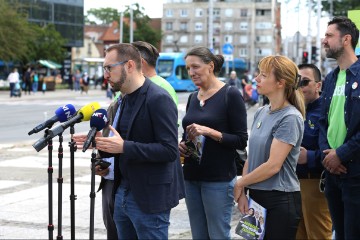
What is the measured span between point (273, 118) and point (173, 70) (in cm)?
5255

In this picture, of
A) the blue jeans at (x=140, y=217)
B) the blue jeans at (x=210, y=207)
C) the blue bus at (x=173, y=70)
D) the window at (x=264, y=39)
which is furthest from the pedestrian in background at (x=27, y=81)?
the window at (x=264, y=39)

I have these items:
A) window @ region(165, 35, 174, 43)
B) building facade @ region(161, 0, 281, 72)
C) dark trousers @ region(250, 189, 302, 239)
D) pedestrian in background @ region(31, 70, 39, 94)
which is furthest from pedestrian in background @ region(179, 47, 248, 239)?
window @ region(165, 35, 174, 43)

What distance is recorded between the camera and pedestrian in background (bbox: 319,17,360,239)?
496cm

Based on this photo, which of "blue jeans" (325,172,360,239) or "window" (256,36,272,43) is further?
"window" (256,36,272,43)

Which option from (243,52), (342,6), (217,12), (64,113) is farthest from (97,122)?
(217,12)

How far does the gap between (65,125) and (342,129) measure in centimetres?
200

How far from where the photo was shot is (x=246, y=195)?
191 inches

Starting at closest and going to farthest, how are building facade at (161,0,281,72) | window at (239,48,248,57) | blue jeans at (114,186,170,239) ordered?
blue jeans at (114,186,170,239) < building facade at (161,0,281,72) < window at (239,48,248,57)

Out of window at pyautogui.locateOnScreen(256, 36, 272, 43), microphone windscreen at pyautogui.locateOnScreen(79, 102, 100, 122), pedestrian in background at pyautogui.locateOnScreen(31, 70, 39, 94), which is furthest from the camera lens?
window at pyautogui.locateOnScreen(256, 36, 272, 43)

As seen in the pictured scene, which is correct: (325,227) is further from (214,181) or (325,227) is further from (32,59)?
(32,59)

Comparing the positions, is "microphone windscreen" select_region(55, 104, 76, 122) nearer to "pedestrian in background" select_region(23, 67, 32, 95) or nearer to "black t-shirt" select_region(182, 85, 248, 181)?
"black t-shirt" select_region(182, 85, 248, 181)

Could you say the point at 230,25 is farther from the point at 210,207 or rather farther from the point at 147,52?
the point at 210,207

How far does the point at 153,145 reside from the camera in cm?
441

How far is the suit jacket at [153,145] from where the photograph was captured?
4461 millimetres
